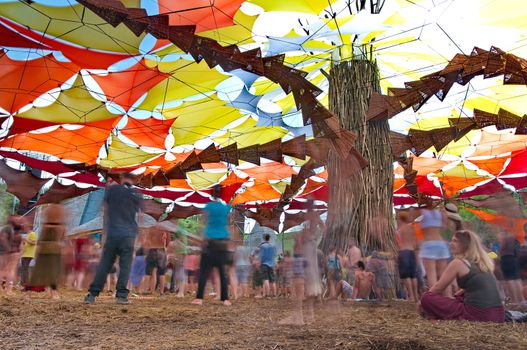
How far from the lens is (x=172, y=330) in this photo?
3604 millimetres

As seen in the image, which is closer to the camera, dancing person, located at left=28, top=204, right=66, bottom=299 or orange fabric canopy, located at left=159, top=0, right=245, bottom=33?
dancing person, located at left=28, top=204, right=66, bottom=299

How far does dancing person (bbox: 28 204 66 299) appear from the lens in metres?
6.22

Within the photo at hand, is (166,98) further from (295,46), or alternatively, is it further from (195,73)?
(295,46)

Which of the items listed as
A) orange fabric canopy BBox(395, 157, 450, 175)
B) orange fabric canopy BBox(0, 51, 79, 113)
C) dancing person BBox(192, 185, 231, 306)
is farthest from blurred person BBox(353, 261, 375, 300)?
orange fabric canopy BBox(395, 157, 450, 175)

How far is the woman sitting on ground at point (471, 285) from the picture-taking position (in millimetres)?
3898

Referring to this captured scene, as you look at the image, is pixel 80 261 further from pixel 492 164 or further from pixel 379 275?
pixel 492 164

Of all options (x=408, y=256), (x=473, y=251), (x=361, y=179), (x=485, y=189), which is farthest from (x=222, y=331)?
(x=485, y=189)

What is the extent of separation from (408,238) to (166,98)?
6.54 m

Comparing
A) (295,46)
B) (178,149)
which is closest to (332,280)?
(295,46)

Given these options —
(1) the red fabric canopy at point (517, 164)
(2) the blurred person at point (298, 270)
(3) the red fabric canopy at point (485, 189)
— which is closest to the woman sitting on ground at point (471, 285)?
(2) the blurred person at point (298, 270)

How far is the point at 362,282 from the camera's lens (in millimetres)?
6988

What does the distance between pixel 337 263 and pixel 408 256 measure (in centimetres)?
139

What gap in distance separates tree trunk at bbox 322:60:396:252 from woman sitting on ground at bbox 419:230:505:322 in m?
3.48

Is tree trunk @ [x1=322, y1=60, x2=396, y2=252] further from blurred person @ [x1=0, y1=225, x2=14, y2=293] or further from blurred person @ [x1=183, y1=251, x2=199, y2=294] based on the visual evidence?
blurred person @ [x1=0, y1=225, x2=14, y2=293]
